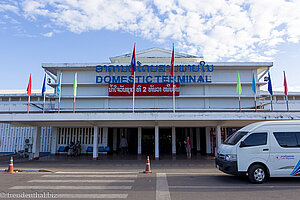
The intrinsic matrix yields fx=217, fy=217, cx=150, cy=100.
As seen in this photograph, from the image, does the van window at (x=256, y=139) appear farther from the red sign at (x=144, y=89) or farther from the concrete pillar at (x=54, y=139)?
the concrete pillar at (x=54, y=139)

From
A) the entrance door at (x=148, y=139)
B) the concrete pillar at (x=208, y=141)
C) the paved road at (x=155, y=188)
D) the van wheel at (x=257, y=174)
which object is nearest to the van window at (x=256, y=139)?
the van wheel at (x=257, y=174)

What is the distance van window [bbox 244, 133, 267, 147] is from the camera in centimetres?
896

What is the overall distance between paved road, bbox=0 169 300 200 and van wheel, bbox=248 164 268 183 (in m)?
0.23

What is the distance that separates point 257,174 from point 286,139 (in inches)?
76.7

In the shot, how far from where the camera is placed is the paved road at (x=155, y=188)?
6906 mm

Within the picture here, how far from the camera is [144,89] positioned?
22.2m

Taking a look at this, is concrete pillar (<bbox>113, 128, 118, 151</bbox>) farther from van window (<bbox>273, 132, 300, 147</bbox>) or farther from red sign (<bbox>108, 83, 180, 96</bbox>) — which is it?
van window (<bbox>273, 132, 300, 147</bbox>)

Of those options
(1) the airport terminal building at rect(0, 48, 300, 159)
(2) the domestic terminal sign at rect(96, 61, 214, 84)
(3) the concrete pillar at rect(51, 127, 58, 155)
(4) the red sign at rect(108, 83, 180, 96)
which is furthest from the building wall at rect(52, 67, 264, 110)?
(3) the concrete pillar at rect(51, 127, 58, 155)

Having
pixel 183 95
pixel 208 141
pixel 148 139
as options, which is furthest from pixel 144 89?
pixel 208 141

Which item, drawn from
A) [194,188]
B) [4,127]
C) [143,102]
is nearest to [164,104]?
[143,102]

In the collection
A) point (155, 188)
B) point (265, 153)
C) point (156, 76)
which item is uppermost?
point (156, 76)

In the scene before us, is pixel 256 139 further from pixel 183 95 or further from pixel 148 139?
pixel 148 139

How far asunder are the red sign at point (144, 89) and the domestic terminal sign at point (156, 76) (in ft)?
1.56

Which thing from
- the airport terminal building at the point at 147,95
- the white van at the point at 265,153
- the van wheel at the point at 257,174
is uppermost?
the airport terminal building at the point at 147,95
